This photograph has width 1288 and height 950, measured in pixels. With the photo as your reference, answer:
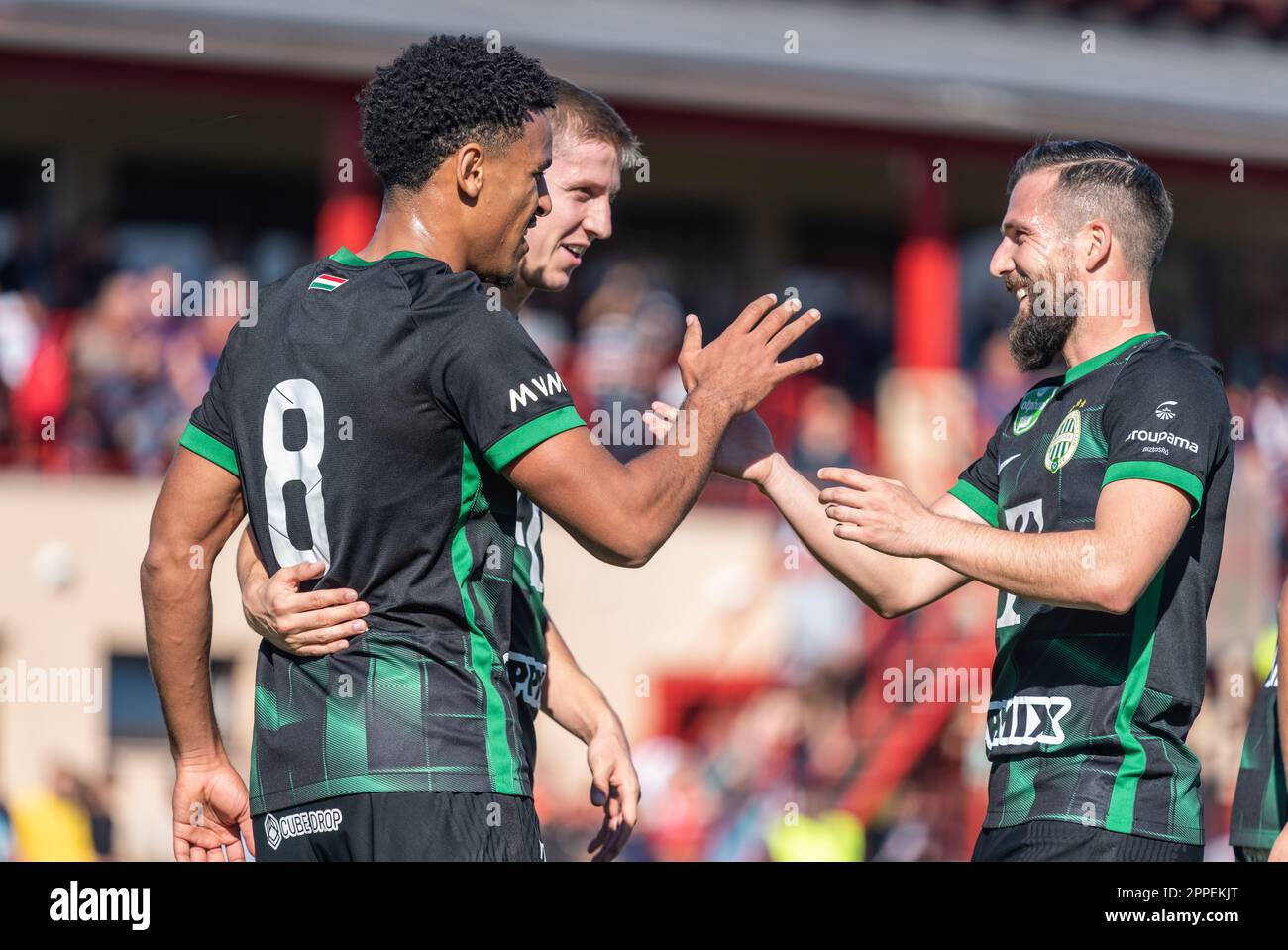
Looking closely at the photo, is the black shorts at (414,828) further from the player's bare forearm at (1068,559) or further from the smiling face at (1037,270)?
the smiling face at (1037,270)

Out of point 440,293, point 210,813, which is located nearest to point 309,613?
point 440,293

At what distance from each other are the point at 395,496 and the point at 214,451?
47cm

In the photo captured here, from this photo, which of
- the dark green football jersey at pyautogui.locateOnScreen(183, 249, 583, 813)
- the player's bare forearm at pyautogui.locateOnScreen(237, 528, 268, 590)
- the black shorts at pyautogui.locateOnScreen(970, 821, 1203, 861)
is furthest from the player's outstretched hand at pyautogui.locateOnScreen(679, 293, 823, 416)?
the black shorts at pyautogui.locateOnScreen(970, 821, 1203, 861)

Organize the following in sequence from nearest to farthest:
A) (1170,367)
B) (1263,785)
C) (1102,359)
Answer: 1. (1170,367)
2. (1102,359)
3. (1263,785)

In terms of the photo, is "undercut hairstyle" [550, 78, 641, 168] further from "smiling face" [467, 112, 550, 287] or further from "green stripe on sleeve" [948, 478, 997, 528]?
"green stripe on sleeve" [948, 478, 997, 528]

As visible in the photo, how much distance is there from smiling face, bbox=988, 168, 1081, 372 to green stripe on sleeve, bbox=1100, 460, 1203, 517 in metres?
0.53

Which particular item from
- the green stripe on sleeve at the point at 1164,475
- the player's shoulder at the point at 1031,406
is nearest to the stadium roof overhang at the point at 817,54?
the player's shoulder at the point at 1031,406

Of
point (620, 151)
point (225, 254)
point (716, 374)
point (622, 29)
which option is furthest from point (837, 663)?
point (716, 374)

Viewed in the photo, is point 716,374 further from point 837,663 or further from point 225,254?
point 225,254

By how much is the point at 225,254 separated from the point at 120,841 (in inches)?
192

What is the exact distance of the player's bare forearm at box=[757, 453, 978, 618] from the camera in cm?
411

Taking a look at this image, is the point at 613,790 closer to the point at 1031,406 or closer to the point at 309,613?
the point at 309,613

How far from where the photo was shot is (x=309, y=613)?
10.3 ft

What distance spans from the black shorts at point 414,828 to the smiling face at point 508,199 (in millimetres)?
1050
